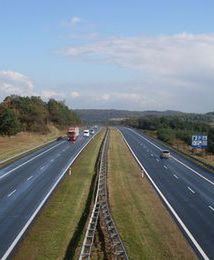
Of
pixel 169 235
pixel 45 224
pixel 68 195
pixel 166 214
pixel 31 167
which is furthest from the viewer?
pixel 31 167

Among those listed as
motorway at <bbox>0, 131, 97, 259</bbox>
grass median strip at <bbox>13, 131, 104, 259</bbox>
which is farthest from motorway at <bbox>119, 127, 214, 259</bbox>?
motorway at <bbox>0, 131, 97, 259</bbox>

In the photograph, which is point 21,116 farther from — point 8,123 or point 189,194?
point 189,194

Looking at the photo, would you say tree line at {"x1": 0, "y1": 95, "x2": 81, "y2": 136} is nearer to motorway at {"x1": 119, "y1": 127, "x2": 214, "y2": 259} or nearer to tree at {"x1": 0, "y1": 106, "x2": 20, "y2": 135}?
tree at {"x1": 0, "y1": 106, "x2": 20, "y2": 135}

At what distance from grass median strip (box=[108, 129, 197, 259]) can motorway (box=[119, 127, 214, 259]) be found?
646 millimetres

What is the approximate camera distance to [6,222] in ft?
101

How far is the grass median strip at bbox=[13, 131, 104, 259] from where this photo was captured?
24.5m

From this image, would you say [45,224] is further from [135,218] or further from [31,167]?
[31,167]

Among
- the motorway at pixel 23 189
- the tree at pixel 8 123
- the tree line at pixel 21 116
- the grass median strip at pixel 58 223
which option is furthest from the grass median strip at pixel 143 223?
the tree line at pixel 21 116

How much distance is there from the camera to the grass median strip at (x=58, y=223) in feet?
80.4

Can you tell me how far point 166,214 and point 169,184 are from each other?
1517 cm

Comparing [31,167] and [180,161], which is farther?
[180,161]

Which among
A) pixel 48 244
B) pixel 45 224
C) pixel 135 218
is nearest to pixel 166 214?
pixel 135 218

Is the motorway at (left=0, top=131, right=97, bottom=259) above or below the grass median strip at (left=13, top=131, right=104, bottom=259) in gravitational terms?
below

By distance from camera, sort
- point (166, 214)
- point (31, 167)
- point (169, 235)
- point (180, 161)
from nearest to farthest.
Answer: point (169, 235) → point (166, 214) → point (31, 167) → point (180, 161)
